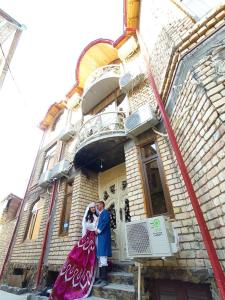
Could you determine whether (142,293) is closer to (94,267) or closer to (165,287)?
(165,287)

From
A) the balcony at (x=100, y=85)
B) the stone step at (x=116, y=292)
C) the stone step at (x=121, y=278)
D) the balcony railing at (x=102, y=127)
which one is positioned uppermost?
the balcony at (x=100, y=85)

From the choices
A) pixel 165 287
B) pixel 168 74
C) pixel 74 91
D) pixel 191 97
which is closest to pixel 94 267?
pixel 165 287

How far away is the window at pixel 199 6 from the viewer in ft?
11.7

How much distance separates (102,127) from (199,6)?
3628 mm

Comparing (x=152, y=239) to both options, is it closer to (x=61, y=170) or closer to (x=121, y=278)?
(x=121, y=278)

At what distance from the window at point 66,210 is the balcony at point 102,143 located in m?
1.05

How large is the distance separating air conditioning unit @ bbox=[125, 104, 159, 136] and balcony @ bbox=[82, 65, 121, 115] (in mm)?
3276

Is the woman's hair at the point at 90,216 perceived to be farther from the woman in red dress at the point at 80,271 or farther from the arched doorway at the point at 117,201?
the arched doorway at the point at 117,201

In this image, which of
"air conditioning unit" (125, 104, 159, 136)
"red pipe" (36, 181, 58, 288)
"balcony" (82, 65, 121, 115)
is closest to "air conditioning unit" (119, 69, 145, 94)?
"balcony" (82, 65, 121, 115)

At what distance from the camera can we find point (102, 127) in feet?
19.6

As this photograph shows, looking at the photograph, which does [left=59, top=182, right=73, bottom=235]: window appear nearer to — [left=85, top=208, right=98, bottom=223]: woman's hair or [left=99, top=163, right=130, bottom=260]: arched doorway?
[left=99, top=163, right=130, bottom=260]: arched doorway

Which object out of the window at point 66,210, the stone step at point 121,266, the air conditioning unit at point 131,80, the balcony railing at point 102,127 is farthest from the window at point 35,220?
the air conditioning unit at point 131,80

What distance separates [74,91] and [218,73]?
858cm

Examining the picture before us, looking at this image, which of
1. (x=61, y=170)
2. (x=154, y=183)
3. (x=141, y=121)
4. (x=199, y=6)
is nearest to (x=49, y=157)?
(x=61, y=170)
